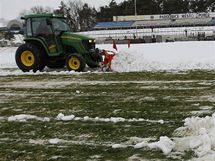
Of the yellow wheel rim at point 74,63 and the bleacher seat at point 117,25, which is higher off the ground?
the bleacher seat at point 117,25

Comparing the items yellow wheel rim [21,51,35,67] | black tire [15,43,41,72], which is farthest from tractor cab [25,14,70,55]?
yellow wheel rim [21,51,35,67]

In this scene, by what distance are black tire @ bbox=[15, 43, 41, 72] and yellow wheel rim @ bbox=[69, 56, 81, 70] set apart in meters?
1.31

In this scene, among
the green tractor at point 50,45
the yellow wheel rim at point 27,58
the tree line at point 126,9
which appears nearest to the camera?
the green tractor at point 50,45

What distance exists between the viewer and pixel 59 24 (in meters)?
16.4

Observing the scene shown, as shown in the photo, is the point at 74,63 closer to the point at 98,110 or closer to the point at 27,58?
the point at 27,58

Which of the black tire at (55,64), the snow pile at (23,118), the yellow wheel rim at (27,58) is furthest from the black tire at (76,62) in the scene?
the snow pile at (23,118)

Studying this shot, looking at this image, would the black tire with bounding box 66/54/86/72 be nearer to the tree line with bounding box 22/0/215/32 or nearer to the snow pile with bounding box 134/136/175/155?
the snow pile with bounding box 134/136/175/155

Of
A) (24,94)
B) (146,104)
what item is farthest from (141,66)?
(146,104)

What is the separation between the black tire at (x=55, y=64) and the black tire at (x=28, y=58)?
0.79m

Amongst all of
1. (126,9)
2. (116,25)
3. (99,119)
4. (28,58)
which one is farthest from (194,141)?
(126,9)

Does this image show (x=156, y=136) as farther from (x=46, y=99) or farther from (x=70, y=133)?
(x=46, y=99)

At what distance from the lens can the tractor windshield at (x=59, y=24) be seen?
16.2 meters

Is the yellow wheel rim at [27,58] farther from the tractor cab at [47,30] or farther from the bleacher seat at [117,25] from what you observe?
the bleacher seat at [117,25]

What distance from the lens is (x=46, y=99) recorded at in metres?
9.73
